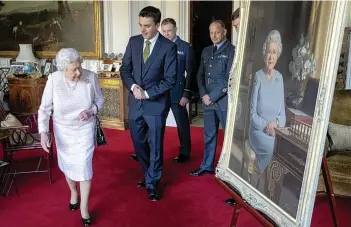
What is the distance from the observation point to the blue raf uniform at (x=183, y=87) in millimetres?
4152

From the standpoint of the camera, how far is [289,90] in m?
1.77

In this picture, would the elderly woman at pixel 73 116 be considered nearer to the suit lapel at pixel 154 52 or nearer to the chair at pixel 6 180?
the suit lapel at pixel 154 52

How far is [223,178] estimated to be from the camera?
2.28 metres

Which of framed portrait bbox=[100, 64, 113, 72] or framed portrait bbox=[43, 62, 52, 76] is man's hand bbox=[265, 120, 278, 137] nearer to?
framed portrait bbox=[100, 64, 113, 72]

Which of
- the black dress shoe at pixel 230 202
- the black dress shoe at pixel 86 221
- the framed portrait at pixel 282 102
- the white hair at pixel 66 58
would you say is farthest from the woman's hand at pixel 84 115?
the black dress shoe at pixel 230 202

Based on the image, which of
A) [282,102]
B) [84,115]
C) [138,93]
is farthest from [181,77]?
[282,102]

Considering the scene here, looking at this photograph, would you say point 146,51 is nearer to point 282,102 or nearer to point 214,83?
point 214,83

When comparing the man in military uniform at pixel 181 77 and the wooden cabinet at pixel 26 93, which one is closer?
the man in military uniform at pixel 181 77

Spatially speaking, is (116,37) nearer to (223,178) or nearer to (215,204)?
(215,204)

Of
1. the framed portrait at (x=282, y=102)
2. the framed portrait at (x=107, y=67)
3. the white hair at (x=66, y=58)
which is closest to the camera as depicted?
the framed portrait at (x=282, y=102)

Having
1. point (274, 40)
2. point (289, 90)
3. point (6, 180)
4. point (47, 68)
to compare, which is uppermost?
point (274, 40)

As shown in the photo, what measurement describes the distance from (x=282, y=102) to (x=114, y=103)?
14.0 ft

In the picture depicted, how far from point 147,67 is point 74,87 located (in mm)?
644

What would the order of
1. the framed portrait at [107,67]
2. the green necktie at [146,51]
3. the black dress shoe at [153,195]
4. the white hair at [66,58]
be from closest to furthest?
the white hair at [66,58], the green necktie at [146,51], the black dress shoe at [153,195], the framed portrait at [107,67]
